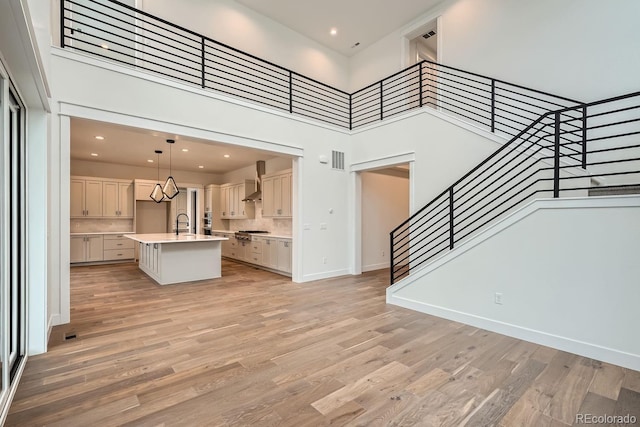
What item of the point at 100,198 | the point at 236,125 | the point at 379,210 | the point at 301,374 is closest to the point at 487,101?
the point at 379,210

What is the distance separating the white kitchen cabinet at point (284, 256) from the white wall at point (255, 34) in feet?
14.4

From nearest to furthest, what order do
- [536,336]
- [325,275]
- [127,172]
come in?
1. [536,336]
2. [325,275]
3. [127,172]

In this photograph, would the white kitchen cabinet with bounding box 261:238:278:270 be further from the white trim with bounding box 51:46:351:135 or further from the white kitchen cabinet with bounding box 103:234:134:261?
the white kitchen cabinet with bounding box 103:234:134:261

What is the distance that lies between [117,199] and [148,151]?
2544 mm

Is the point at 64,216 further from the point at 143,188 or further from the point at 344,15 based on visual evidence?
the point at 344,15

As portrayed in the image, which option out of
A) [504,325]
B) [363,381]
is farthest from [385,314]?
[363,381]

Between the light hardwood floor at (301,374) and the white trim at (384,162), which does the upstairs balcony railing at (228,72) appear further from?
the light hardwood floor at (301,374)

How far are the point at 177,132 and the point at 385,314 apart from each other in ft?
13.1

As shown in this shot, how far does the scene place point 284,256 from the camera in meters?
6.68

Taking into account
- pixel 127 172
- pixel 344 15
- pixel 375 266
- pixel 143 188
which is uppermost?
pixel 344 15

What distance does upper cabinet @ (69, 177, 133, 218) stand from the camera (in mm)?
8234

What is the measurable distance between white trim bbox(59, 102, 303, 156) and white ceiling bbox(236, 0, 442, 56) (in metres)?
3.28

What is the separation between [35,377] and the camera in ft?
7.71

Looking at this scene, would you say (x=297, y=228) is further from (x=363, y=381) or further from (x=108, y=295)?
(x=363, y=381)
